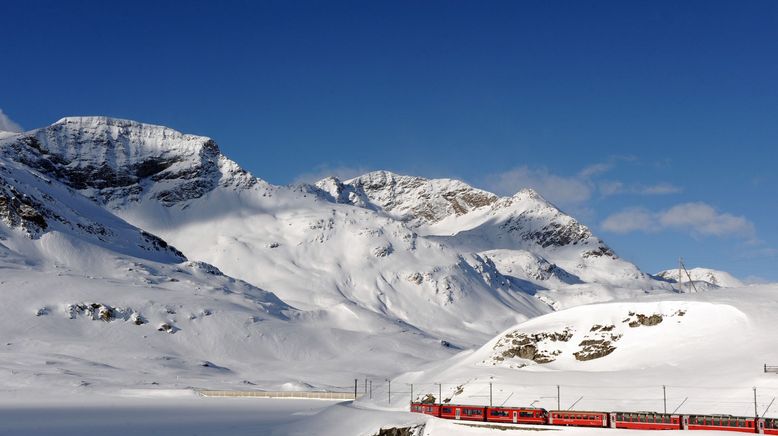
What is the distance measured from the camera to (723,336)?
100000 millimetres

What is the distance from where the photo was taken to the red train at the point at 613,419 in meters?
68.9

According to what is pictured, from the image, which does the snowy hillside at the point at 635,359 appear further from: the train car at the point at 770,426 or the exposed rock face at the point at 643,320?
the train car at the point at 770,426

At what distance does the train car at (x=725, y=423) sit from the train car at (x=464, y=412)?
19825mm

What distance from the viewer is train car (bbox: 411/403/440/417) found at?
87.7m

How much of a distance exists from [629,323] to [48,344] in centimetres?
13516

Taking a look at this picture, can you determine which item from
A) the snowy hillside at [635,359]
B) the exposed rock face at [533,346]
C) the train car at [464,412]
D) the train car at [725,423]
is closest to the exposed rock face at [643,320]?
the snowy hillside at [635,359]

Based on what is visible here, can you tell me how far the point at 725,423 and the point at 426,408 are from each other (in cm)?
3145

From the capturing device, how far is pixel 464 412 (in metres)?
84.8

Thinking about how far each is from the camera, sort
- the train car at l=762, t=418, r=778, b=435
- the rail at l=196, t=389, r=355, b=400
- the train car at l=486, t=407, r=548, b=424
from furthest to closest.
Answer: the rail at l=196, t=389, r=355, b=400, the train car at l=486, t=407, r=548, b=424, the train car at l=762, t=418, r=778, b=435

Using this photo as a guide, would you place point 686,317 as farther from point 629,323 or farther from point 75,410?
point 75,410

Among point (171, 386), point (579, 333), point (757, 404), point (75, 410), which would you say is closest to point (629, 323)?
point (579, 333)

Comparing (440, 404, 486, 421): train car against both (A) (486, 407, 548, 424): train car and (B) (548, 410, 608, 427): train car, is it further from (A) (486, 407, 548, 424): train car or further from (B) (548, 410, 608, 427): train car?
(B) (548, 410, 608, 427): train car

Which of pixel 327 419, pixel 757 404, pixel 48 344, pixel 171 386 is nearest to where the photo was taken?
pixel 757 404

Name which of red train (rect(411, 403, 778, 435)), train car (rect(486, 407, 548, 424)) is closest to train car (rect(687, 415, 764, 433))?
red train (rect(411, 403, 778, 435))
